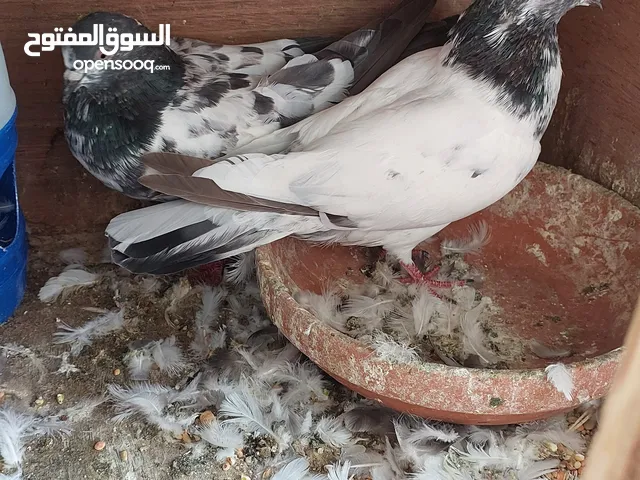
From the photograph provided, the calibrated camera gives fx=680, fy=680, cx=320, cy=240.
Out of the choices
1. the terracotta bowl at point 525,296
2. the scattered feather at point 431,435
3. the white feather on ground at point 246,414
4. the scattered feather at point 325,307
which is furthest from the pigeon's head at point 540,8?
the white feather on ground at point 246,414

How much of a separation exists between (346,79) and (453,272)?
1.75 feet

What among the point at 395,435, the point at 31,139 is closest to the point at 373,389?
the point at 395,435

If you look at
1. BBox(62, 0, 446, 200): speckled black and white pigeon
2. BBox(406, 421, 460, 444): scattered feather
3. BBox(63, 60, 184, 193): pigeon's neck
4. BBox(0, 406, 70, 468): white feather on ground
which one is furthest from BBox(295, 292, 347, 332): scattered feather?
BBox(0, 406, 70, 468): white feather on ground

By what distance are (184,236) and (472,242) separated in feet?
2.46

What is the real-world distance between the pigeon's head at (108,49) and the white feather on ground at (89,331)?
575 millimetres

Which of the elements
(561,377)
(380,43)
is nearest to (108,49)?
(380,43)

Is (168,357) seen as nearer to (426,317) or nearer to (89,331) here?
(89,331)

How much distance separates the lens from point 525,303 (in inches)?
63.1

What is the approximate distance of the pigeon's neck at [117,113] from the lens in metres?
1.43

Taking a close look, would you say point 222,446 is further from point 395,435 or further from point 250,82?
point 250,82

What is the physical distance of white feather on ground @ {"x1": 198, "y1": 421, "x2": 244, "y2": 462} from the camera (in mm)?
1354

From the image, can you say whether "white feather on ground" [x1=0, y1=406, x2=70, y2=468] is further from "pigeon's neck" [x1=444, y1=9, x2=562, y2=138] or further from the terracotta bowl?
"pigeon's neck" [x1=444, y1=9, x2=562, y2=138]

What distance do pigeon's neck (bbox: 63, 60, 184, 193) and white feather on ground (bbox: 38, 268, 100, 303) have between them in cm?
42

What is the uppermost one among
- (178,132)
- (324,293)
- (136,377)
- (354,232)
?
(178,132)
